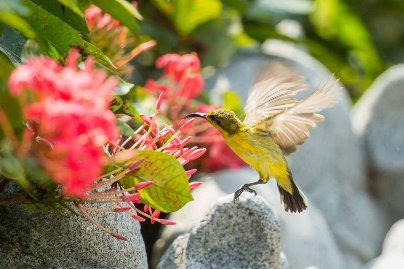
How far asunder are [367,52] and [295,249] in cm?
174

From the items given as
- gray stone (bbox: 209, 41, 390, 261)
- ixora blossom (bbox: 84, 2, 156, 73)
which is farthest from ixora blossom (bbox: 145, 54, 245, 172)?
gray stone (bbox: 209, 41, 390, 261)

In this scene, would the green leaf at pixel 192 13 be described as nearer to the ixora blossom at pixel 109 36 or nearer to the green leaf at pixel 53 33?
the ixora blossom at pixel 109 36

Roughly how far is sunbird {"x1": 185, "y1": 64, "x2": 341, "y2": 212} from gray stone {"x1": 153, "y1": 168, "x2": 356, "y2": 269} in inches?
11.3

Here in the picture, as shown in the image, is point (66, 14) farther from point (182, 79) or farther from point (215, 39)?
point (215, 39)

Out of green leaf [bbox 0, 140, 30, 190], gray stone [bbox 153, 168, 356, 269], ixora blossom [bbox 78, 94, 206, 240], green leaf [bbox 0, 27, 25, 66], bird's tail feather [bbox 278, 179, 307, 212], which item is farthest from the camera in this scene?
gray stone [bbox 153, 168, 356, 269]

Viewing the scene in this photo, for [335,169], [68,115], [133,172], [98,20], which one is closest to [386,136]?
[335,169]

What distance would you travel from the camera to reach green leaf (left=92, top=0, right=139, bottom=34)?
2.08 metres

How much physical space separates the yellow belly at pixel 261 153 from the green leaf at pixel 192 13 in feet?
3.03

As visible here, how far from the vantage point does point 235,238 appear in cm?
198

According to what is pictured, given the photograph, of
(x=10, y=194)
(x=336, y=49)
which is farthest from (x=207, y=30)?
(x=10, y=194)

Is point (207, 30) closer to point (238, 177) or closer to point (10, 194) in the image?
point (238, 177)

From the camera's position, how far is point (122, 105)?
192 cm

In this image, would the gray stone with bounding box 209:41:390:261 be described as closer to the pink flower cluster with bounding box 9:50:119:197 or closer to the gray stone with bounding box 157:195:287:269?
the gray stone with bounding box 157:195:287:269

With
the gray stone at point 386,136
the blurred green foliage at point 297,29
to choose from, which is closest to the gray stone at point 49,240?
the blurred green foliage at point 297,29
